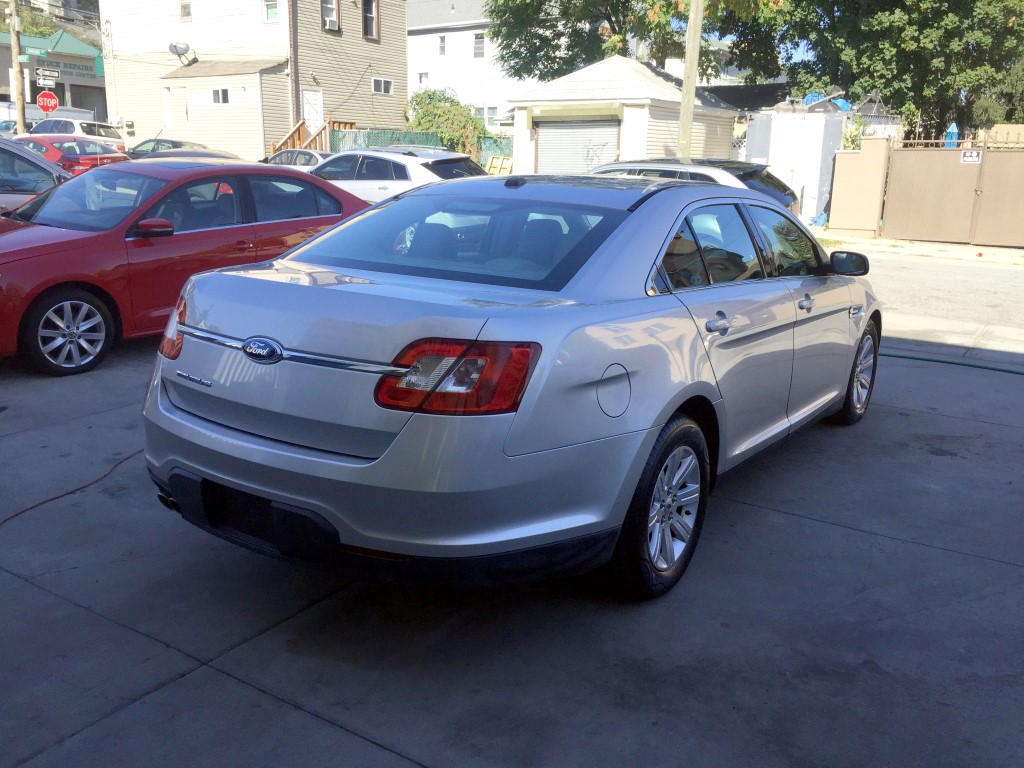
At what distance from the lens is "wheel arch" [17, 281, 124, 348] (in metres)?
6.98

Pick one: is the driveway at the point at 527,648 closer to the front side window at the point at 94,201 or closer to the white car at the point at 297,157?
the front side window at the point at 94,201

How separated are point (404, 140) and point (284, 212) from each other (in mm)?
26067

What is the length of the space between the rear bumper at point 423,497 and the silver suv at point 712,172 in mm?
9027

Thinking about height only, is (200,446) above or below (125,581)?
above

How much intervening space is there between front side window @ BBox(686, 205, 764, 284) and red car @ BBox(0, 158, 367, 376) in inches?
173

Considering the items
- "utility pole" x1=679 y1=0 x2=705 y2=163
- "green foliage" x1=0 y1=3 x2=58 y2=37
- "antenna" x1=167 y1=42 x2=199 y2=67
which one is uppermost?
"green foliage" x1=0 y1=3 x2=58 y2=37

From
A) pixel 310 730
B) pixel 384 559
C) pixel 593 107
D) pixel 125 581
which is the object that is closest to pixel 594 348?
pixel 384 559

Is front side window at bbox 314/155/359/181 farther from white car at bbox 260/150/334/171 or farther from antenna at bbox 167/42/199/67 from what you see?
antenna at bbox 167/42/199/67

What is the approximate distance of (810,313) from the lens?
16.7 feet

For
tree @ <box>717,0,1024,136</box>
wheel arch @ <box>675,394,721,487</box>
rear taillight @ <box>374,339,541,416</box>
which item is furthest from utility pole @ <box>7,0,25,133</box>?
rear taillight @ <box>374,339,541,416</box>

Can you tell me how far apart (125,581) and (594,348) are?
2.17 metres

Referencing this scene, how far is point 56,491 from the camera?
4922mm

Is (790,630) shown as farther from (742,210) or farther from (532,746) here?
(742,210)

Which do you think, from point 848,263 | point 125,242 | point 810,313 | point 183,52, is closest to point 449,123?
point 183,52
